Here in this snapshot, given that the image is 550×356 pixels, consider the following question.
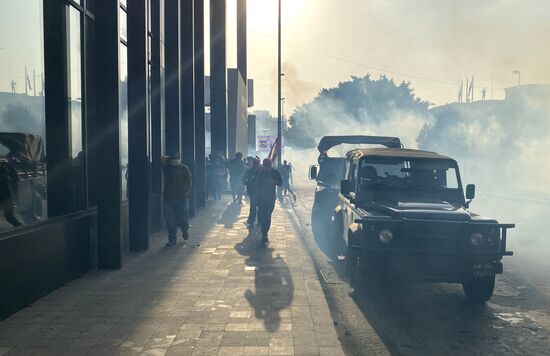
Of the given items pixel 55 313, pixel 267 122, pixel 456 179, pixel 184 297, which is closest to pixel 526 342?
pixel 456 179

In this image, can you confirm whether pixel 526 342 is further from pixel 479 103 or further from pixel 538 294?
pixel 479 103

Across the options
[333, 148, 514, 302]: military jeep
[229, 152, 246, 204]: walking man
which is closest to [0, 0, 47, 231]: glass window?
[333, 148, 514, 302]: military jeep

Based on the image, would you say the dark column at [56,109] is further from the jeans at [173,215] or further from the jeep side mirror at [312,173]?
the jeep side mirror at [312,173]

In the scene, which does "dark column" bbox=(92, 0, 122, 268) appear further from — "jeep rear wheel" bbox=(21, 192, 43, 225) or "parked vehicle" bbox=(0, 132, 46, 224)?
"jeep rear wheel" bbox=(21, 192, 43, 225)

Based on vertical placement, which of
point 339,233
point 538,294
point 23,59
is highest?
point 23,59

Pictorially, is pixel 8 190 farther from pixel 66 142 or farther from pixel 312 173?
pixel 312 173

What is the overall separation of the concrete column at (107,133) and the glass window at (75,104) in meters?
0.25

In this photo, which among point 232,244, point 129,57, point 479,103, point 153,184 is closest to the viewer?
point 129,57

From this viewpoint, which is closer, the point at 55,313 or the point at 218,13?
the point at 55,313

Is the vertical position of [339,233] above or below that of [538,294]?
above

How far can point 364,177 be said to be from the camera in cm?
798

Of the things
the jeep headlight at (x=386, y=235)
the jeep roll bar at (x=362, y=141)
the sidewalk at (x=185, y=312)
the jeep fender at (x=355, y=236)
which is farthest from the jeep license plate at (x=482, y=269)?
the jeep roll bar at (x=362, y=141)

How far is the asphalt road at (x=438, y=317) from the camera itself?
5055mm

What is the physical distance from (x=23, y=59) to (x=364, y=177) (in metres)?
5.08
